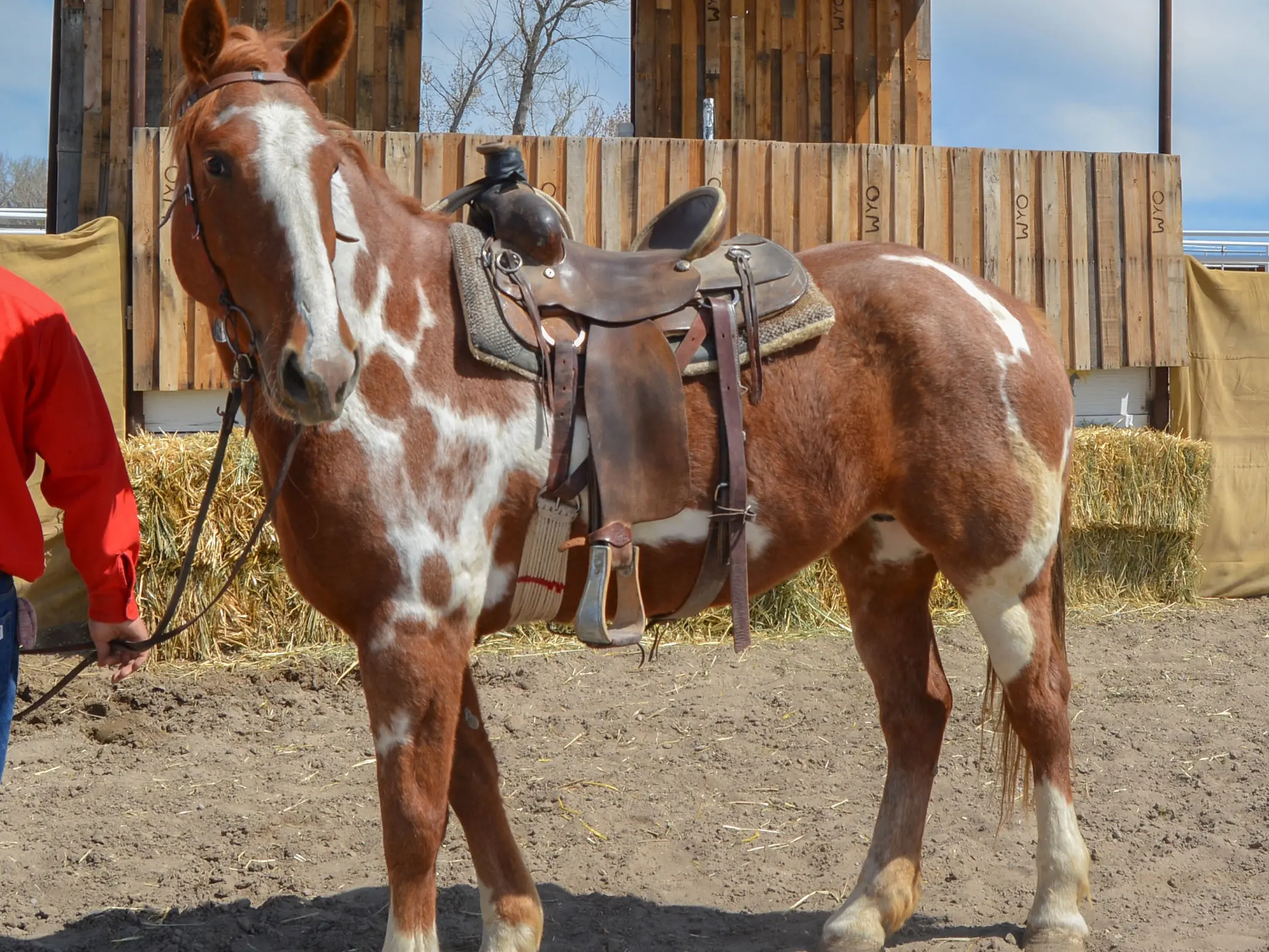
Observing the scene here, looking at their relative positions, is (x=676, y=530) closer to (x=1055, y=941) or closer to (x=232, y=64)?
(x=232, y=64)

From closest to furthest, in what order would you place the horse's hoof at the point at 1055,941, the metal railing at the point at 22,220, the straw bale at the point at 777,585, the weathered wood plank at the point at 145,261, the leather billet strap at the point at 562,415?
the leather billet strap at the point at 562,415, the horse's hoof at the point at 1055,941, the straw bale at the point at 777,585, the weathered wood plank at the point at 145,261, the metal railing at the point at 22,220

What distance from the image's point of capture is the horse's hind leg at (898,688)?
3.06 metres

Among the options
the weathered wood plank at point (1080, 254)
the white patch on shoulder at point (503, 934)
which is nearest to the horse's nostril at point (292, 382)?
the white patch on shoulder at point (503, 934)

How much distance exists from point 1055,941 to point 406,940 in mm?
1718

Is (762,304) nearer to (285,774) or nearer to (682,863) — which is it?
(682,863)

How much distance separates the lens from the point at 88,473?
210cm

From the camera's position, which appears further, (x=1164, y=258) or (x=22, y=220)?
(x=22, y=220)

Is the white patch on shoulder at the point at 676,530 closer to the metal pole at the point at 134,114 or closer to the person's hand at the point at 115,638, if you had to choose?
the person's hand at the point at 115,638

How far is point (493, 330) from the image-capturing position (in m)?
2.39

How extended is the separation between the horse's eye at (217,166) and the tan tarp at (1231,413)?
22.4 feet

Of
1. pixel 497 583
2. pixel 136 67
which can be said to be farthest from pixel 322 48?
pixel 136 67

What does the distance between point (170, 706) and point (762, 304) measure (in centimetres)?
353

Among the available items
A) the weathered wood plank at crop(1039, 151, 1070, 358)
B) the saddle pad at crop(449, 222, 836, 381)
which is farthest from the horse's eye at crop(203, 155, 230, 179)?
the weathered wood plank at crop(1039, 151, 1070, 358)

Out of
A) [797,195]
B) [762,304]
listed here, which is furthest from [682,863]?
[797,195]
